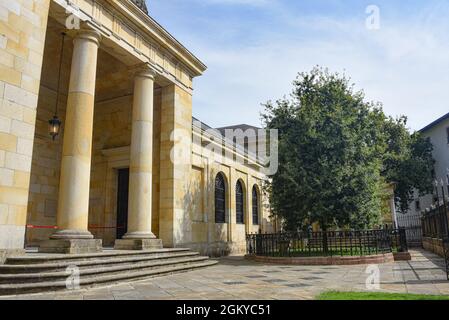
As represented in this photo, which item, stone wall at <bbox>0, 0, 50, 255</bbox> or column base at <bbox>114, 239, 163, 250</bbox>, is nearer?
stone wall at <bbox>0, 0, 50, 255</bbox>

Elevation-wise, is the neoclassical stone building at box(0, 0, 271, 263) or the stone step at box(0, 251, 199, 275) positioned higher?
the neoclassical stone building at box(0, 0, 271, 263)

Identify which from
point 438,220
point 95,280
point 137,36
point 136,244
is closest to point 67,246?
point 95,280

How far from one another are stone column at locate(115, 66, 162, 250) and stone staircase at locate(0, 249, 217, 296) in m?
1.11

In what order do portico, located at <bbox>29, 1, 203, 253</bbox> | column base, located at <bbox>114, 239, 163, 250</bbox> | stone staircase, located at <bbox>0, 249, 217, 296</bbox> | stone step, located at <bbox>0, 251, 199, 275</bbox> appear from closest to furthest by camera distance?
stone staircase, located at <bbox>0, 249, 217, 296</bbox>
stone step, located at <bbox>0, 251, 199, 275</bbox>
portico, located at <bbox>29, 1, 203, 253</bbox>
column base, located at <bbox>114, 239, 163, 250</bbox>

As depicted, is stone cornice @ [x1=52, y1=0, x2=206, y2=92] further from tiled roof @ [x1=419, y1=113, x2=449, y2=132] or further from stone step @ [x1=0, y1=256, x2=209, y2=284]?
tiled roof @ [x1=419, y1=113, x2=449, y2=132]

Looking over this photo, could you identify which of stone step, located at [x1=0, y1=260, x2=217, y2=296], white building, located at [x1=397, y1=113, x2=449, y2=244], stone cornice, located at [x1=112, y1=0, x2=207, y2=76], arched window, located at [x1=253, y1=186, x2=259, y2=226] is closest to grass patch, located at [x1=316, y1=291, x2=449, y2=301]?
stone step, located at [x1=0, y1=260, x2=217, y2=296]

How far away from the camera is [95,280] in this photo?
7676 mm

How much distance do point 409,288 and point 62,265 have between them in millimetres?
7404

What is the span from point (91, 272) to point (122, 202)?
791cm

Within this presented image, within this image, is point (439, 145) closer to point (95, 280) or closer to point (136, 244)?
point (136, 244)

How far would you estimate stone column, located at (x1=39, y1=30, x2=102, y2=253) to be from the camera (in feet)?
29.5

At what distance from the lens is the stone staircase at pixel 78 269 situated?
22.3 feet

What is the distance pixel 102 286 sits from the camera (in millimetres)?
7852

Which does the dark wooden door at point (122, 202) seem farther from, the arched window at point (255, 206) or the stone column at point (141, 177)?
the arched window at point (255, 206)
